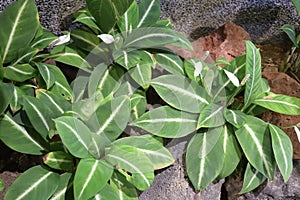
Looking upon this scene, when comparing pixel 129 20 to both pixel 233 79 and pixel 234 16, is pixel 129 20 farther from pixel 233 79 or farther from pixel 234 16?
pixel 234 16

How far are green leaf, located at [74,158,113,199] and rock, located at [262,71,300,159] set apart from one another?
82 cm

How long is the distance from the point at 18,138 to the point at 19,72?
26 cm

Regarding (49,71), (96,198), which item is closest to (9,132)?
(49,71)

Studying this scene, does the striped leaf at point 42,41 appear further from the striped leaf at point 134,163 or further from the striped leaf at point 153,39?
the striped leaf at point 134,163

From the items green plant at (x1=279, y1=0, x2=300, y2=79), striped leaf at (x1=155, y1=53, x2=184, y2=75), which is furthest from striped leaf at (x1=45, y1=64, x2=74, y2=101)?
green plant at (x1=279, y1=0, x2=300, y2=79)

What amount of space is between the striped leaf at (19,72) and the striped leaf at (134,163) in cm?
44

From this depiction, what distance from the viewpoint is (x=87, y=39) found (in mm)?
1849

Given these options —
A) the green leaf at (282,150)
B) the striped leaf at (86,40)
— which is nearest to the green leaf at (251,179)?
the green leaf at (282,150)

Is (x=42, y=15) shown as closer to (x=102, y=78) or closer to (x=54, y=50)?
(x=54, y=50)

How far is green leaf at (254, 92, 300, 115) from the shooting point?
1841 mm

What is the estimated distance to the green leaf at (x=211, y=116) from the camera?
1717 mm

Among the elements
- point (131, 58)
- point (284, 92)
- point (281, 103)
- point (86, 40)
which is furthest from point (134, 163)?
point (284, 92)

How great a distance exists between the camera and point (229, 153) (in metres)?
1.75

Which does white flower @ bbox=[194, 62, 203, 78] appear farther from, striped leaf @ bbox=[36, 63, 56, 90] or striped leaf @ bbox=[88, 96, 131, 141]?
striped leaf @ bbox=[36, 63, 56, 90]
